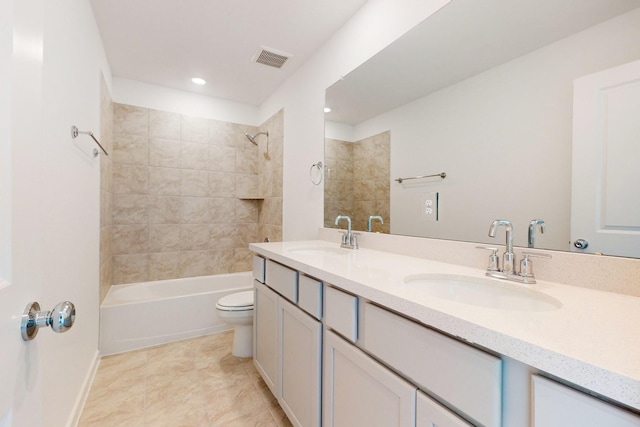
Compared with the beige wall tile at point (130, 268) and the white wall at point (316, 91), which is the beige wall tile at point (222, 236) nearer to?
the beige wall tile at point (130, 268)

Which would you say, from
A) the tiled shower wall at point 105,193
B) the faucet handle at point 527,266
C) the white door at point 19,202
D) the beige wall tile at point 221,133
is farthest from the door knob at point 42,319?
the beige wall tile at point 221,133

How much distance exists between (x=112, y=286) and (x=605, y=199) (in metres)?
3.57

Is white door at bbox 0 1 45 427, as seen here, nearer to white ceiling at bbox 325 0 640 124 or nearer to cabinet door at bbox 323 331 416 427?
cabinet door at bbox 323 331 416 427

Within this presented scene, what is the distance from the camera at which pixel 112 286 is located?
2742 mm

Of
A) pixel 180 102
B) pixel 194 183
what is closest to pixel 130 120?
pixel 180 102

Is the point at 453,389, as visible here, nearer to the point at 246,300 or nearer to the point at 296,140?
the point at 246,300

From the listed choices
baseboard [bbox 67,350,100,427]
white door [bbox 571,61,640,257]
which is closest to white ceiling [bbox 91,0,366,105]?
white door [bbox 571,61,640,257]

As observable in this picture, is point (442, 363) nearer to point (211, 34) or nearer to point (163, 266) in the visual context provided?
point (211, 34)

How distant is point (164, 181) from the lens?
9.88ft

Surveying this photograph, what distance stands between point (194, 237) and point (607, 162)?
3.32m

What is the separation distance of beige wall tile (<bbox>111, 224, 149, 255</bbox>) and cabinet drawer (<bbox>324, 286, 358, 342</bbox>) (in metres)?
2.61

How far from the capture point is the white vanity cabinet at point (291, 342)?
1.15 metres

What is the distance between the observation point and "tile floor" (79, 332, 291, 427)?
1.54 metres

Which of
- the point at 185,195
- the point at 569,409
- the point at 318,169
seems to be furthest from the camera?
the point at 185,195
